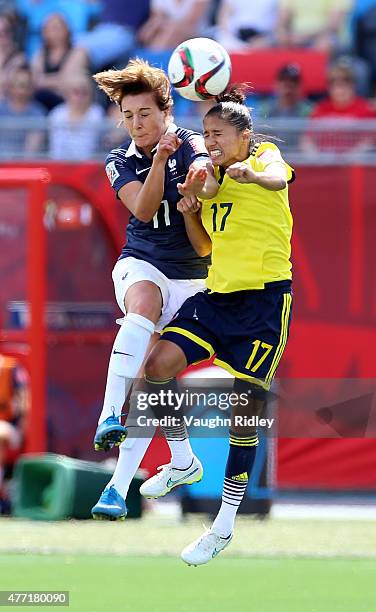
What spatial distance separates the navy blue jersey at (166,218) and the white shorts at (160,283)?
0.11ft

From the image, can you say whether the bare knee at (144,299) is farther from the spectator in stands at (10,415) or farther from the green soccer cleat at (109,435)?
the spectator in stands at (10,415)

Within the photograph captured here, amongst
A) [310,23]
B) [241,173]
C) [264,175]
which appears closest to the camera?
[241,173]

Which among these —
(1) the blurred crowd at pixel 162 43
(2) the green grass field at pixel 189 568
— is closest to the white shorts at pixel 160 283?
(2) the green grass field at pixel 189 568

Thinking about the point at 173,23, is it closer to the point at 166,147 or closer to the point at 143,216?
the point at 143,216

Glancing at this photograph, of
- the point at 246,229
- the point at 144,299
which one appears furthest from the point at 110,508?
the point at 246,229

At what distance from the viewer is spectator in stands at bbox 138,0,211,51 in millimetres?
13641

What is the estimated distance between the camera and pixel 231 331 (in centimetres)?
680

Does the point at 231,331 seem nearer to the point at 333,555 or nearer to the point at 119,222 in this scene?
the point at 333,555

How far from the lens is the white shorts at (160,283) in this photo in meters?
6.87

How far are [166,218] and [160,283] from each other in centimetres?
33

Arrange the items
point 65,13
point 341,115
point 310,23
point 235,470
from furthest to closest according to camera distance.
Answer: point 65,13 < point 310,23 < point 341,115 < point 235,470

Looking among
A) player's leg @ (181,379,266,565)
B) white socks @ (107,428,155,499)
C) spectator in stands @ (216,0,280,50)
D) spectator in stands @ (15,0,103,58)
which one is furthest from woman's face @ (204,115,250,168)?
spectator in stands @ (15,0,103,58)

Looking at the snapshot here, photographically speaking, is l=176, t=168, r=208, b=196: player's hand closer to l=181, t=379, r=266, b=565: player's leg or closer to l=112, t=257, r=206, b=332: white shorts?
l=112, t=257, r=206, b=332: white shorts

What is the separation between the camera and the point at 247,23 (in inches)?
529
